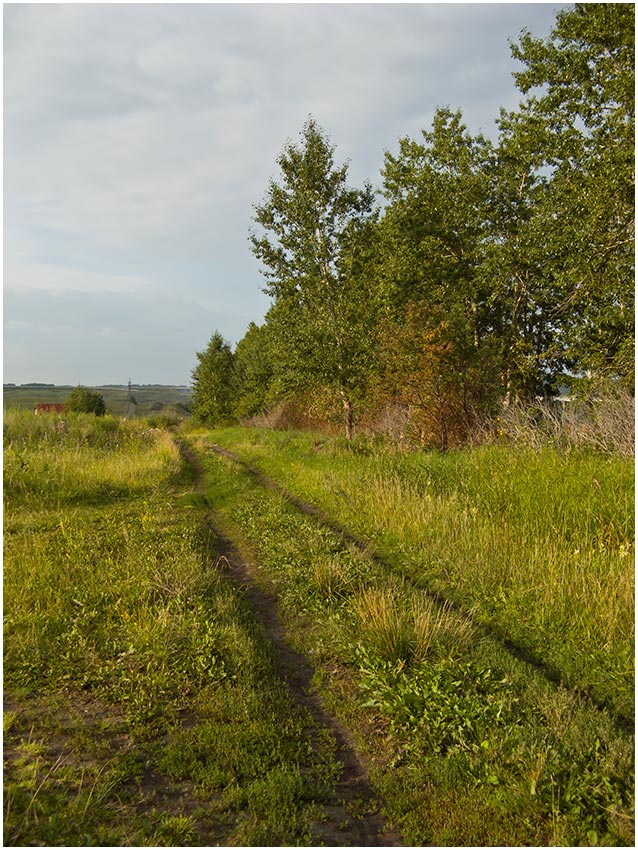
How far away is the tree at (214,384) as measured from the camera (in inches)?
1975

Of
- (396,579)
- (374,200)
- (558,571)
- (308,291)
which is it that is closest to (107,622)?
(396,579)

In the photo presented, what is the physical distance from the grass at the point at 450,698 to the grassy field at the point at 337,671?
2 cm

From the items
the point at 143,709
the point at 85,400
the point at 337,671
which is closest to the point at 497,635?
the point at 337,671

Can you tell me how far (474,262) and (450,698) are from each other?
20.4m

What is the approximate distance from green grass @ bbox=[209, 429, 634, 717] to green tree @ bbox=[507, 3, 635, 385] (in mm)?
5716

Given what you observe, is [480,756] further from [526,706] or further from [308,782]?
[308,782]

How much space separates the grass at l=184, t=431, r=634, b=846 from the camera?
9.70 feet

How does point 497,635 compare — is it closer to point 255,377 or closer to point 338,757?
point 338,757

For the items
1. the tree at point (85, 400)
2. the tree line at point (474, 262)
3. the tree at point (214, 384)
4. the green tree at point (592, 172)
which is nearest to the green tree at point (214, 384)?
the tree at point (214, 384)

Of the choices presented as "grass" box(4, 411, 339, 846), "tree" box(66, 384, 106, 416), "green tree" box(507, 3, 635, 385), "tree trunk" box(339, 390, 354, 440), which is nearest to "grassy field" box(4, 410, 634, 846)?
"grass" box(4, 411, 339, 846)

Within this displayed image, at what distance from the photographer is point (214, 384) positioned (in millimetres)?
50562

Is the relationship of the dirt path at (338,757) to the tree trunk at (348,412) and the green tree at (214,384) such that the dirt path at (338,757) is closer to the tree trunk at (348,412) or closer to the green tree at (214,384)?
the tree trunk at (348,412)

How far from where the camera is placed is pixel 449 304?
20.3 meters

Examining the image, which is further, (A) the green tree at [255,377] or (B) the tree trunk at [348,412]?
(A) the green tree at [255,377]
